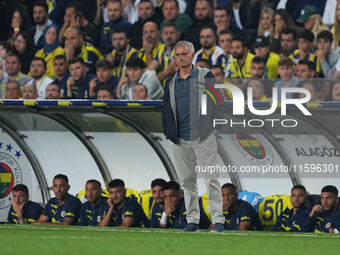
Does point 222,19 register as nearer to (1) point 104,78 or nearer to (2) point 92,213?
(1) point 104,78

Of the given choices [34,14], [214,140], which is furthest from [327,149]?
[34,14]

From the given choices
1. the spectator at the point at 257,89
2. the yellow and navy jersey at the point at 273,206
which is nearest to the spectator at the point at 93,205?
the yellow and navy jersey at the point at 273,206

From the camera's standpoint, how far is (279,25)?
45.6ft

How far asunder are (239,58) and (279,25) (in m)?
0.88

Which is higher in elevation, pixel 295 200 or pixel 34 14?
pixel 34 14

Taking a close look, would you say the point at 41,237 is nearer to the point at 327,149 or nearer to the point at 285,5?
the point at 327,149

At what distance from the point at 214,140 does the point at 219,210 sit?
699 mm

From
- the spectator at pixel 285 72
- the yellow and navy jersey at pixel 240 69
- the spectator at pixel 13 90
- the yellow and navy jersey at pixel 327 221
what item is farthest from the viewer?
the spectator at pixel 13 90

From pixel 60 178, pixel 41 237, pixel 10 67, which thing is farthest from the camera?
pixel 10 67

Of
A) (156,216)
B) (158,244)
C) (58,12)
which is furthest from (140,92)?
(158,244)

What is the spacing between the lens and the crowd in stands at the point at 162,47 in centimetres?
1298

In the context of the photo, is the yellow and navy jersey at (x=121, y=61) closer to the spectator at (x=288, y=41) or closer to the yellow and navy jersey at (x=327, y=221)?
the spectator at (x=288, y=41)

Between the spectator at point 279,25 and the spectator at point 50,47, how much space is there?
401 centimetres

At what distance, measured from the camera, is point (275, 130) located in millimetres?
11438
